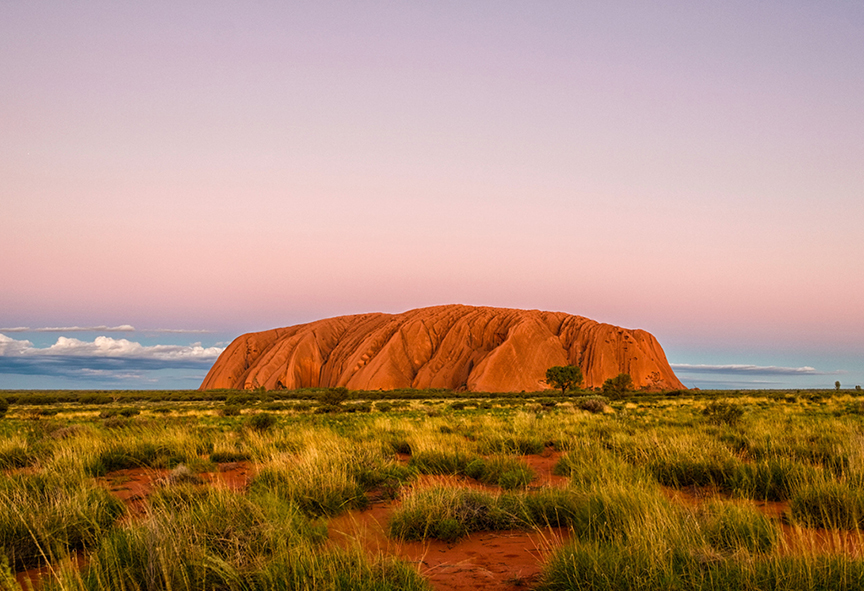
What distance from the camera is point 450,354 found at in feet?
292

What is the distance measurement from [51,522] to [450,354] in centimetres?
8496

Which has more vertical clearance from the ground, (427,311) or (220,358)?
(427,311)

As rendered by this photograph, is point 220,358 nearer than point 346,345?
No

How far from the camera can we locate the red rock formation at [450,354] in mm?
82062

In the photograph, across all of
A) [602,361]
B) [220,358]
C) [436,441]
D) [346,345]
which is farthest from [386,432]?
[220,358]

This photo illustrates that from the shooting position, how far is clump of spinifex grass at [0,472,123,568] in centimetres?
439

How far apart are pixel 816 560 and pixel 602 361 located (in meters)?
85.1

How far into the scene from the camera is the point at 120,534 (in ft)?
13.9

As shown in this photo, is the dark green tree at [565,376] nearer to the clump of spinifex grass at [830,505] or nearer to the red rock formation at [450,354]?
the red rock formation at [450,354]

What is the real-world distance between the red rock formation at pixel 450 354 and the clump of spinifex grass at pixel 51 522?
2888 inches

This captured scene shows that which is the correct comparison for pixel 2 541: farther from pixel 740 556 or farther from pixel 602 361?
pixel 602 361

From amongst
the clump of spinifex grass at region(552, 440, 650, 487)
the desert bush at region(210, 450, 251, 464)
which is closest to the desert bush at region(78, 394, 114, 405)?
the desert bush at region(210, 450, 251, 464)

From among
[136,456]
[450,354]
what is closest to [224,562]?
[136,456]

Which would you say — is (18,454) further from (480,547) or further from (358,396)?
(358,396)
